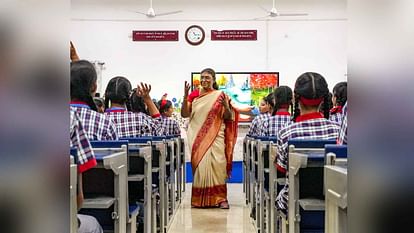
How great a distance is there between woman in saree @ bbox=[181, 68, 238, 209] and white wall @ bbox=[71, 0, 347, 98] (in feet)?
13.5

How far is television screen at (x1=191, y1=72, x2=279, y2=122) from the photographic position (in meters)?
8.79

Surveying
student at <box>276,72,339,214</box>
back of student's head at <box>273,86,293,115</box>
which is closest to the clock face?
back of student's head at <box>273,86,293,115</box>

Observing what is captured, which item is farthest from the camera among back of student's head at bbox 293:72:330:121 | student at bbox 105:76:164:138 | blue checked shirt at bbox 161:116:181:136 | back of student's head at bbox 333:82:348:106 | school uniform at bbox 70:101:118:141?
blue checked shirt at bbox 161:116:181:136

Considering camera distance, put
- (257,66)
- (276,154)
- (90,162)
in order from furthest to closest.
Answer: (257,66) < (276,154) < (90,162)

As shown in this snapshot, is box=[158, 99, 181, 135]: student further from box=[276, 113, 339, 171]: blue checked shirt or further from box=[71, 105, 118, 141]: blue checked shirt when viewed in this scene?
box=[276, 113, 339, 171]: blue checked shirt

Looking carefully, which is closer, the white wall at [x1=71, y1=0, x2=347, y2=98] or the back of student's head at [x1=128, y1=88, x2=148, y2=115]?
the back of student's head at [x1=128, y1=88, x2=148, y2=115]

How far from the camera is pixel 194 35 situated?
9047 millimetres

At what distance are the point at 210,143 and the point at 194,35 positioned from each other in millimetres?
4612

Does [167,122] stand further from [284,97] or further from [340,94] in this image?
[340,94]

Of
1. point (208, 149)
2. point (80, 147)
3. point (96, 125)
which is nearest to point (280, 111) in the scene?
point (208, 149)

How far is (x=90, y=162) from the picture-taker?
1.36 meters
